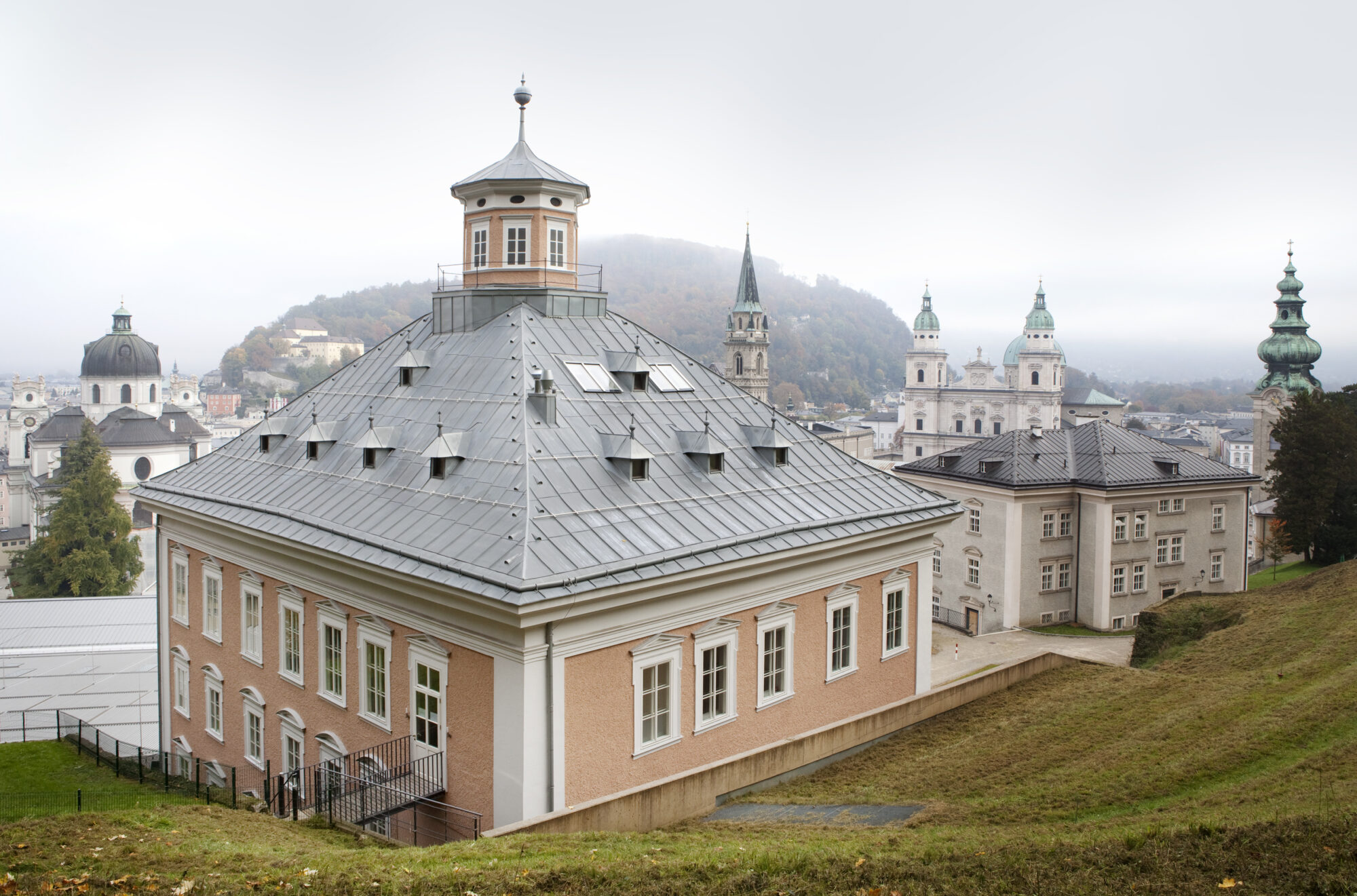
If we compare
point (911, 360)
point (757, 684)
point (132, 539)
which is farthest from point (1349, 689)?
point (911, 360)

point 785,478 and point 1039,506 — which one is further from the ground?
point 785,478

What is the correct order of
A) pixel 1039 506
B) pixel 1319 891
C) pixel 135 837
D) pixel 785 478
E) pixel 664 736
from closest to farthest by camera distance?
pixel 1319 891 → pixel 135 837 → pixel 664 736 → pixel 785 478 → pixel 1039 506

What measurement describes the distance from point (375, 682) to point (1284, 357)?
10428 centimetres

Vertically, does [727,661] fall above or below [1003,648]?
above

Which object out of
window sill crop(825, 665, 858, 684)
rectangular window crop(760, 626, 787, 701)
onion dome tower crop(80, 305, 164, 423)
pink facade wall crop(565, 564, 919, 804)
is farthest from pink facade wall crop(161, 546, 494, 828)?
onion dome tower crop(80, 305, 164, 423)

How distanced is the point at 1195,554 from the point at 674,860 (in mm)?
42937

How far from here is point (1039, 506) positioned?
4544cm

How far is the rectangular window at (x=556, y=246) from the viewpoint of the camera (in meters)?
27.8

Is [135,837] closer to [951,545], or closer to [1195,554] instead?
[951,545]

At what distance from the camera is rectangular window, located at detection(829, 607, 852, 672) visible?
76.0 ft

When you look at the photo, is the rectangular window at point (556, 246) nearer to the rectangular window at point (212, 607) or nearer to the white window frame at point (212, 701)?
the rectangular window at point (212, 607)

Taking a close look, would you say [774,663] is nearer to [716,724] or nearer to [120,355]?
[716,724]

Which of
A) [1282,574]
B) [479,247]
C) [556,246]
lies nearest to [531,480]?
[556,246]

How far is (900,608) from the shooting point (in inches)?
997
